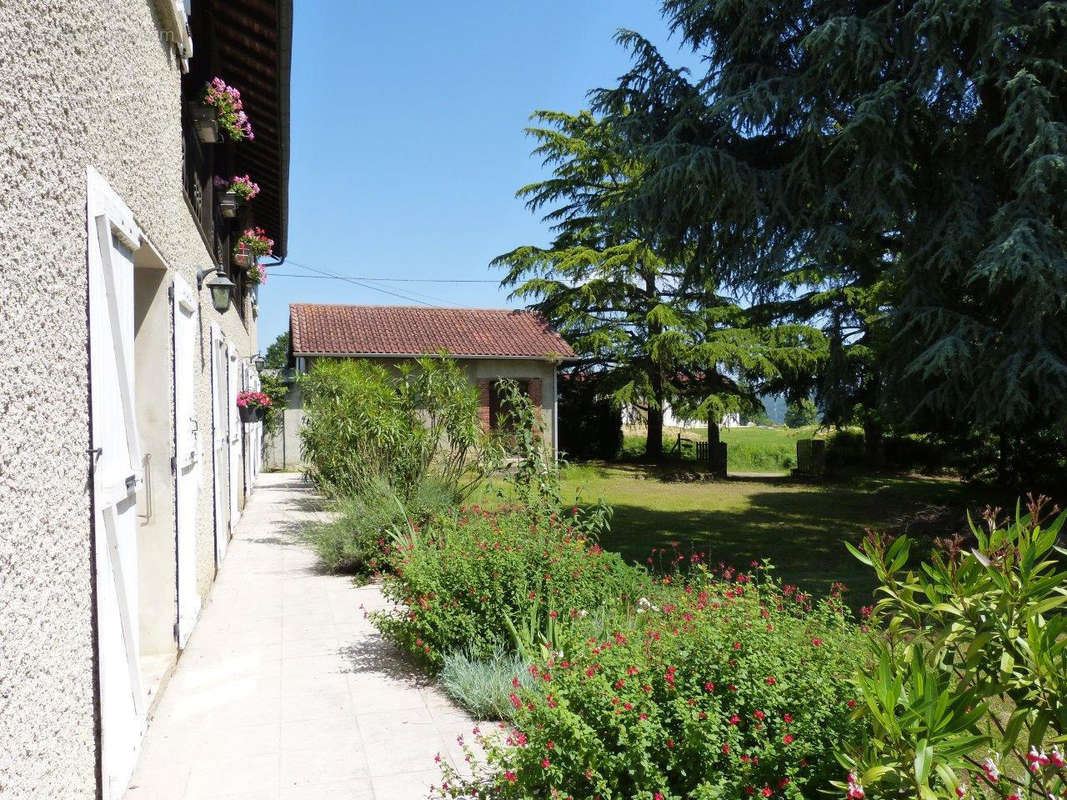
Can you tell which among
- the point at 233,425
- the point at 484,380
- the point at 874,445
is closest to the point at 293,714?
the point at 233,425

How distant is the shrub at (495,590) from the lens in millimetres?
4895

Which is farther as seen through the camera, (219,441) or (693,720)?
(219,441)

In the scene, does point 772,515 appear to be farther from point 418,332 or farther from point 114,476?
point 114,476

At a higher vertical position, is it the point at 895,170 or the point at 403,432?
the point at 895,170

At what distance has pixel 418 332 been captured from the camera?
24.2 metres

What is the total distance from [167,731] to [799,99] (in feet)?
32.6

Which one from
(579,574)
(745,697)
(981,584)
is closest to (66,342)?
(745,697)

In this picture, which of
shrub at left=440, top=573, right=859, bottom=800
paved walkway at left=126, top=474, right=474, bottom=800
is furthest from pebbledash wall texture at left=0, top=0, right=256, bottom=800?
shrub at left=440, top=573, right=859, bottom=800

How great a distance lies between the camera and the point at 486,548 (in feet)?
17.0

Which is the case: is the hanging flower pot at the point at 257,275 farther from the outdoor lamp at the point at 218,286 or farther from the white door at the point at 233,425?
the outdoor lamp at the point at 218,286

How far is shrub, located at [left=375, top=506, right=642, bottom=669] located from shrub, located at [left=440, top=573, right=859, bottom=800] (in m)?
1.65

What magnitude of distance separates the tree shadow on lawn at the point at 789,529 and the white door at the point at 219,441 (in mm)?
4382

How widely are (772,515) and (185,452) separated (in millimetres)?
11845

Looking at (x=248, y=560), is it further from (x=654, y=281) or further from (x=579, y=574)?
(x=654, y=281)
